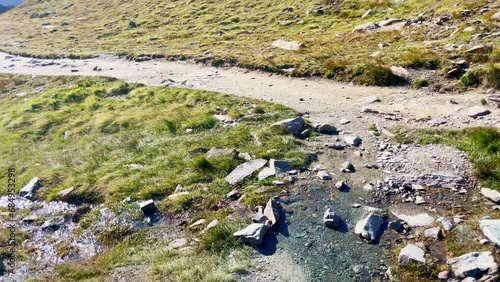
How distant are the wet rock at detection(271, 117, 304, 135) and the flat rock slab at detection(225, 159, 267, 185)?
250 cm

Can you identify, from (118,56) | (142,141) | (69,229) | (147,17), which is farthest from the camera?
(147,17)

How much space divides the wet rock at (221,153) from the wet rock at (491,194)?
7938 millimetres

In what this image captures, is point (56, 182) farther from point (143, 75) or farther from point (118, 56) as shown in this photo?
point (118, 56)

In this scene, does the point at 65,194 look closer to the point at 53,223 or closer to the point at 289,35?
the point at 53,223

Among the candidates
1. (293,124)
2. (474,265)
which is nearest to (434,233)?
(474,265)

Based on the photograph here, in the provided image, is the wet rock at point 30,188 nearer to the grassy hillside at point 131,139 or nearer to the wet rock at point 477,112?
the grassy hillside at point 131,139

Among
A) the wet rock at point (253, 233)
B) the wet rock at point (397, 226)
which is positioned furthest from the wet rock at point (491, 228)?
the wet rock at point (253, 233)

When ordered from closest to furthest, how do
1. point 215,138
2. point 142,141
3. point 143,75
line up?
point 215,138, point 142,141, point 143,75

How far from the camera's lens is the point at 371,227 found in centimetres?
989

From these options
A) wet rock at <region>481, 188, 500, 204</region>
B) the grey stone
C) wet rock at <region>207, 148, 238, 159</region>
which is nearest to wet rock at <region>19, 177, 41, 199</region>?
the grey stone

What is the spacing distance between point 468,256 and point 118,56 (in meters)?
37.9

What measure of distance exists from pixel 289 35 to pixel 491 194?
103 feet

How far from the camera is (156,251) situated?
10.5 meters

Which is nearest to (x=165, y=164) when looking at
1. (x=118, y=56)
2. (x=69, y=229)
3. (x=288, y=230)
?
(x=69, y=229)
